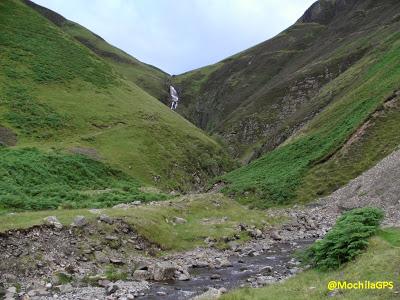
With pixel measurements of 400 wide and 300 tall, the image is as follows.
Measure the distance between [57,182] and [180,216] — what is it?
2217 cm

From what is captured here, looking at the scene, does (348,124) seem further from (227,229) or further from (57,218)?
(57,218)

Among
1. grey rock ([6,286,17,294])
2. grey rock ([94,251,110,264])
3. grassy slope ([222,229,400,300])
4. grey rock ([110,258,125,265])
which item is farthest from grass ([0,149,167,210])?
grassy slope ([222,229,400,300])

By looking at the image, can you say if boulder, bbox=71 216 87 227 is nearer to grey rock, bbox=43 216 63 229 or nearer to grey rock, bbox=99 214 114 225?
grey rock, bbox=43 216 63 229

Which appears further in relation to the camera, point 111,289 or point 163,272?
point 163,272

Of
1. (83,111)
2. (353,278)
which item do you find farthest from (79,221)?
(83,111)

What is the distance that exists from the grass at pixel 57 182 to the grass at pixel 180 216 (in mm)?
5929

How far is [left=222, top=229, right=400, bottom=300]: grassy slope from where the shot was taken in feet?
57.5

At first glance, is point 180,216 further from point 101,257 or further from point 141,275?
point 141,275

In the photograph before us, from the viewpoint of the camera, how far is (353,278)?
63.7 ft

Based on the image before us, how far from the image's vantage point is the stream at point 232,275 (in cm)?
2464

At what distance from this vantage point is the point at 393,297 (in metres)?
16.1

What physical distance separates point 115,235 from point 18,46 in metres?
80.3

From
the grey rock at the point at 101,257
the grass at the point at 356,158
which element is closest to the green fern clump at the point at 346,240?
the grey rock at the point at 101,257

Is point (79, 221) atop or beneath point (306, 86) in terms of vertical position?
beneath
